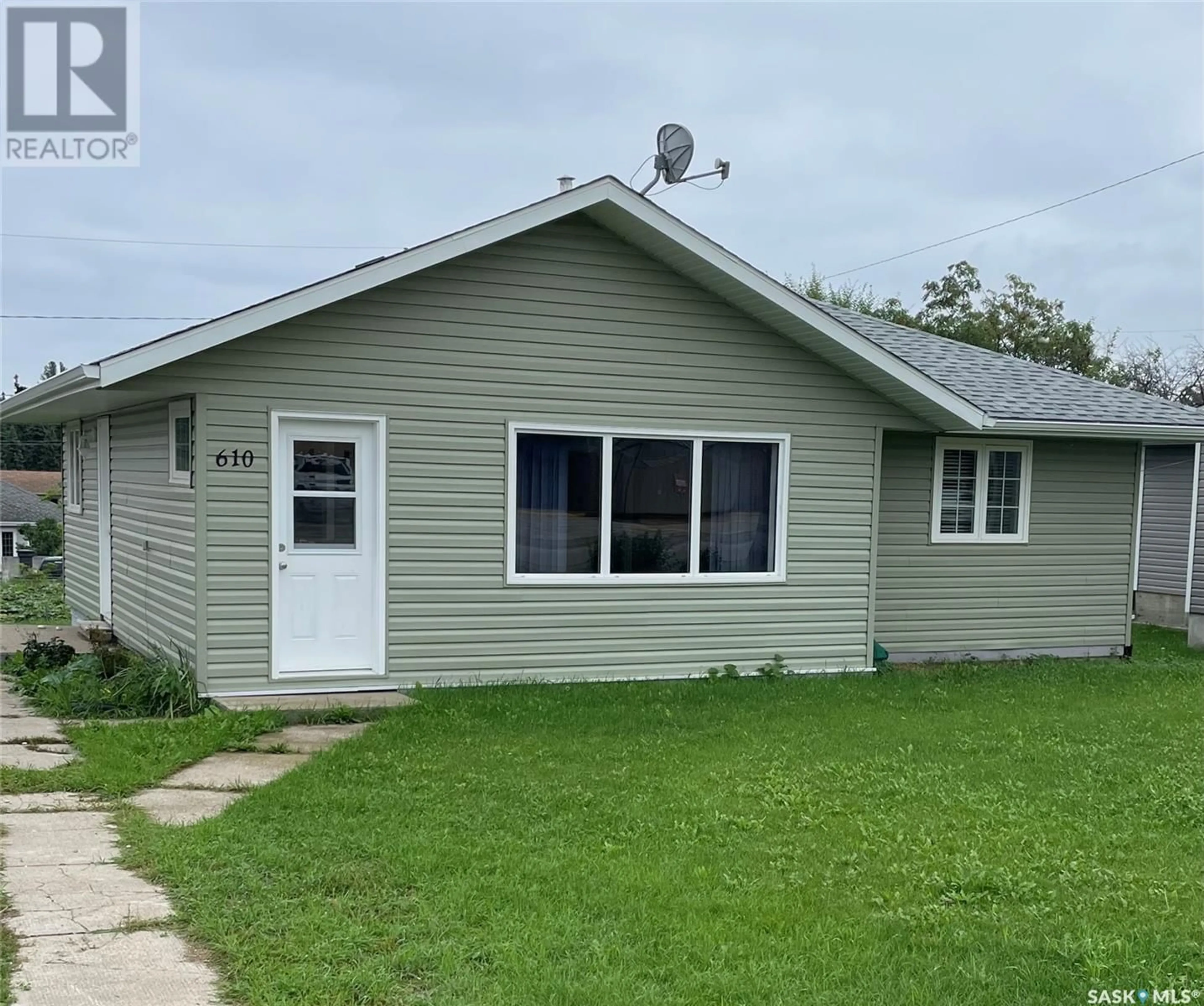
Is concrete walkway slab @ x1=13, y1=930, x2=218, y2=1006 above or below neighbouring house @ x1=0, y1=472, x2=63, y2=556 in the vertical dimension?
above

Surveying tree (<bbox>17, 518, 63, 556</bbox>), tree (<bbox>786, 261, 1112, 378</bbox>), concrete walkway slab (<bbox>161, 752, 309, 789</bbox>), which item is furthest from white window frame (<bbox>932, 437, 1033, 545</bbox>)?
tree (<bbox>17, 518, 63, 556</bbox>)

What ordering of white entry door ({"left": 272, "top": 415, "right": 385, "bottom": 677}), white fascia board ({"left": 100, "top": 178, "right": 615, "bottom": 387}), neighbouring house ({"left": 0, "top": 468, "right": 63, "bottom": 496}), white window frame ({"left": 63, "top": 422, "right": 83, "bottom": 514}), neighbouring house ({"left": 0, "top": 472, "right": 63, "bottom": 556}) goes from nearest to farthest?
1. white fascia board ({"left": 100, "top": 178, "right": 615, "bottom": 387})
2. white entry door ({"left": 272, "top": 415, "right": 385, "bottom": 677})
3. white window frame ({"left": 63, "top": 422, "right": 83, "bottom": 514})
4. neighbouring house ({"left": 0, "top": 472, "right": 63, "bottom": 556})
5. neighbouring house ({"left": 0, "top": 468, "right": 63, "bottom": 496})

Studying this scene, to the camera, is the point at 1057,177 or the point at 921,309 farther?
the point at 921,309

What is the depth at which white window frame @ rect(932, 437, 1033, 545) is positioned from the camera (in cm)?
1166

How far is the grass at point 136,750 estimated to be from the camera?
606 centimetres

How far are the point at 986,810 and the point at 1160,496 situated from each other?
1366 centimetres

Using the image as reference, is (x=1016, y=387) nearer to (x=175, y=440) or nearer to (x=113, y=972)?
(x=175, y=440)

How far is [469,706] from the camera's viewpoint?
8109mm

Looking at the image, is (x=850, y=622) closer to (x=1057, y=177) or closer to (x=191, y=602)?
(x=191, y=602)

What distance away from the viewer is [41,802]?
5.76m

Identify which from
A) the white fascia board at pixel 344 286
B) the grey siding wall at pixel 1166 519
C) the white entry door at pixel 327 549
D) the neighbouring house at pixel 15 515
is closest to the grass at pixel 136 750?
the white entry door at pixel 327 549

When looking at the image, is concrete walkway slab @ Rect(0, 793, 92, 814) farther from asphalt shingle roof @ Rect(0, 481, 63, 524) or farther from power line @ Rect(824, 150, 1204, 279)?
asphalt shingle roof @ Rect(0, 481, 63, 524)

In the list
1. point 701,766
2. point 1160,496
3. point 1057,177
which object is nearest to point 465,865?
point 701,766

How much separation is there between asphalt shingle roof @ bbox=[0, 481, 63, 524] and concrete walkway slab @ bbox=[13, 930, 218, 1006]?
119 feet
